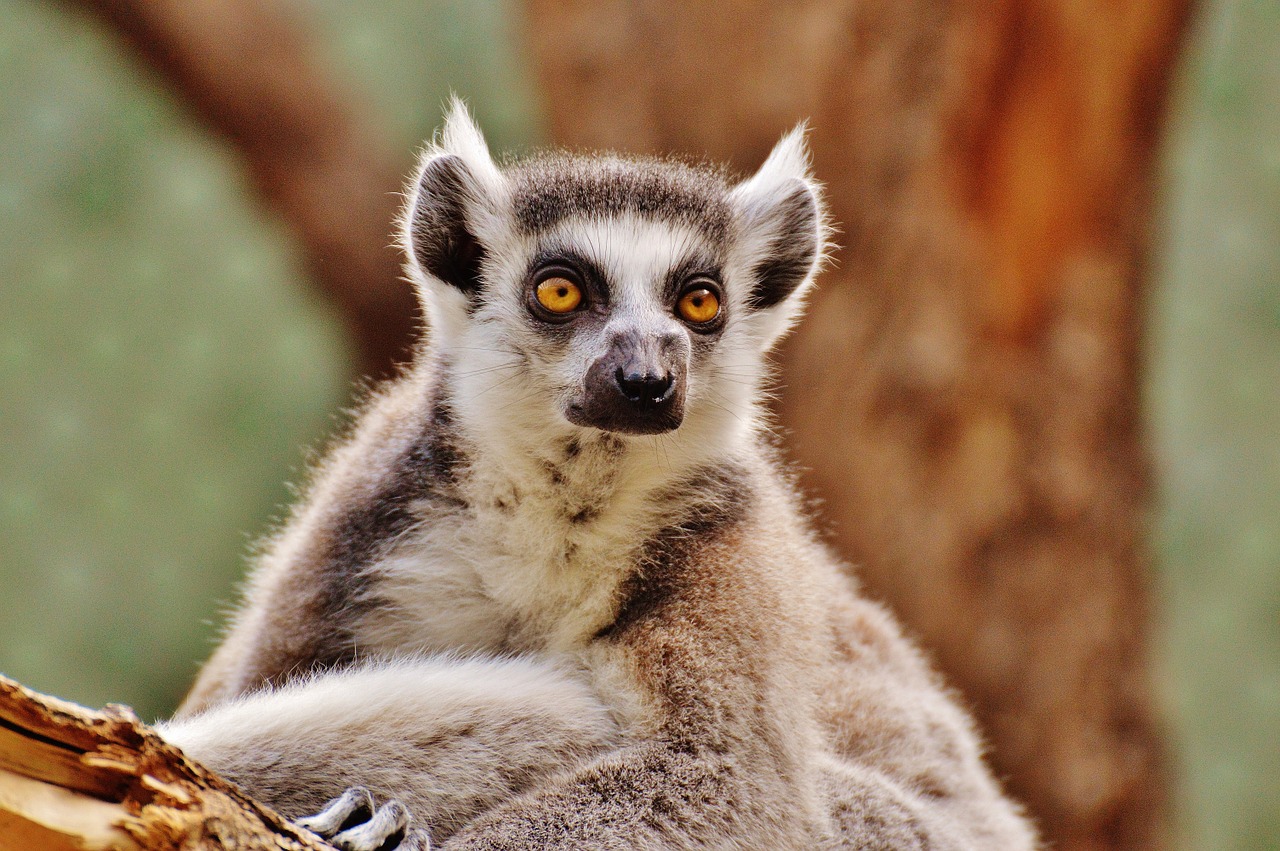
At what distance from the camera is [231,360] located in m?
9.00

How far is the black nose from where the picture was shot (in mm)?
2326

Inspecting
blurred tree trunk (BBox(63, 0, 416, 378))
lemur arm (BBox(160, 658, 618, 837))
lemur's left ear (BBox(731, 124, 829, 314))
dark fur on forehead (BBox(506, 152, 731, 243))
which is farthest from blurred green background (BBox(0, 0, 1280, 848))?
lemur arm (BBox(160, 658, 618, 837))

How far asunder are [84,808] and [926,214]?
4.05 m

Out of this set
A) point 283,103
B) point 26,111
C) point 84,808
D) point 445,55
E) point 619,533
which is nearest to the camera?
point 84,808

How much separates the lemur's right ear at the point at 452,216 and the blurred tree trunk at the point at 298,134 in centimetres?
258

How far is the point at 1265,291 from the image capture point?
10.1m

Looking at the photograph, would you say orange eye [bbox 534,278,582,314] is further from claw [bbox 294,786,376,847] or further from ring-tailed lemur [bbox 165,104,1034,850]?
claw [bbox 294,786,376,847]

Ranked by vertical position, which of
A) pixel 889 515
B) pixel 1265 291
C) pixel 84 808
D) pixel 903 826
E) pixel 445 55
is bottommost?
pixel 84 808

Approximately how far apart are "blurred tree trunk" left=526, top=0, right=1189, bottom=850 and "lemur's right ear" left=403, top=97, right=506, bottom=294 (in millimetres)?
2477

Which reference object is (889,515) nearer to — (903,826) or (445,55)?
(903,826)

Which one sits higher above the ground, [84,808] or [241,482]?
[241,482]

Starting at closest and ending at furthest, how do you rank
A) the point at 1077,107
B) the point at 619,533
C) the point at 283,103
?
the point at 619,533, the point at 1077,107, the point at 283,103

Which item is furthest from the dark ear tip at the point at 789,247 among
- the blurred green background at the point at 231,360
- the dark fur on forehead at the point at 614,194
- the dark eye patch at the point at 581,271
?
the blurred green background at the point at 231,360

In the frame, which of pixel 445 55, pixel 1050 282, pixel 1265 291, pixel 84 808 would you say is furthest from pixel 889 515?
pixel 1265 291
